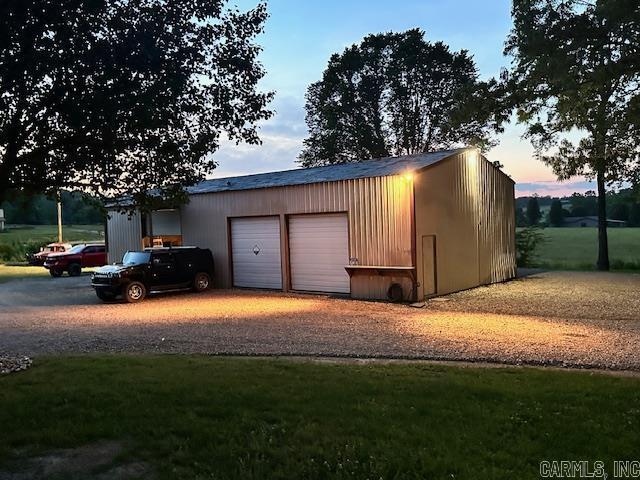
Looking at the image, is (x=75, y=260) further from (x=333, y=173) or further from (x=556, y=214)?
(x=556, y=214)

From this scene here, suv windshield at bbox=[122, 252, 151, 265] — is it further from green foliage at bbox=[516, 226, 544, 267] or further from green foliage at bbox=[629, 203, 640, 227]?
green foliage at bbox=[629, 203, 640, 227]

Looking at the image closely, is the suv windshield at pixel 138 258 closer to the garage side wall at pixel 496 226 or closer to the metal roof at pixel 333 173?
the metal roof at pixel 333 173

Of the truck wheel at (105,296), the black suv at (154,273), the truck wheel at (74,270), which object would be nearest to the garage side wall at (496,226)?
the black suv at (154,273)

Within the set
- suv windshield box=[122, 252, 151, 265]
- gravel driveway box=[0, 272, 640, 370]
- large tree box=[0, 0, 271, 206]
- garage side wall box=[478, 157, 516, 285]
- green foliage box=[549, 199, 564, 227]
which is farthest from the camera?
green foliage box=[549, 199, 564, 227]

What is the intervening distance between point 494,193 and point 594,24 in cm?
980

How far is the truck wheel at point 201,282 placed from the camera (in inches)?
769

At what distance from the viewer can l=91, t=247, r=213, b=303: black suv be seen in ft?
56.2

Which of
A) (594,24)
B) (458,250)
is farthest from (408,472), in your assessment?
(458,250)

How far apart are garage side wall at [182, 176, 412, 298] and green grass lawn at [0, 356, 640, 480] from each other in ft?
29.3

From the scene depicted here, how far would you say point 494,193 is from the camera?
2077 cm

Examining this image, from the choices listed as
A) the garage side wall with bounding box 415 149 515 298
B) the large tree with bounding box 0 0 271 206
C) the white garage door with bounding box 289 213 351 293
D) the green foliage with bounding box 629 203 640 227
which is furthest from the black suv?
the green foliage with bounding box 629 203 640 227

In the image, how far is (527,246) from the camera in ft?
95.5

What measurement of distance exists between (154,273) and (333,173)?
270 inches

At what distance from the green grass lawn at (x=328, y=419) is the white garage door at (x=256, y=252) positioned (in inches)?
472
